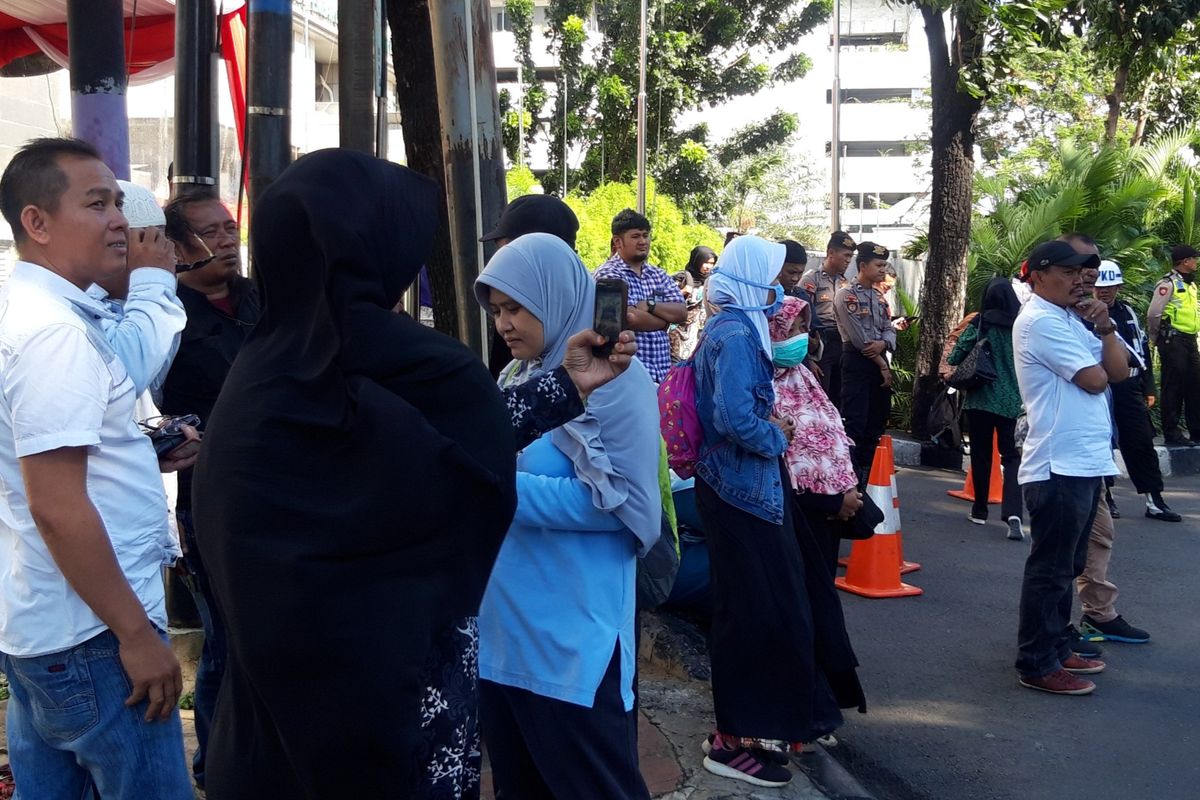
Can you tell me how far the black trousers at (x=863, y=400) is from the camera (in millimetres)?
8875

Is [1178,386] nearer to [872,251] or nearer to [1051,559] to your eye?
[872,251]

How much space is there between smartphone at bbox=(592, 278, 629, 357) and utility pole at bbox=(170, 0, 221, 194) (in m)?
3.52

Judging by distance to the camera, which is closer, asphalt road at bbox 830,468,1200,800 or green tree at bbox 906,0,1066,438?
asphalt road at bbox 830,468,1200,800

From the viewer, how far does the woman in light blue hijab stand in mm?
2768

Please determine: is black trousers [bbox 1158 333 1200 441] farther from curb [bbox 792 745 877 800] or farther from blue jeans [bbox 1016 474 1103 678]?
curb [bbox 792 745 877 800]

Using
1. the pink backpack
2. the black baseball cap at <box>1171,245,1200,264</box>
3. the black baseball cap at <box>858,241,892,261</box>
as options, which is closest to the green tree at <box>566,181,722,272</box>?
the black baseball cap at <box>1171,245,1200,264</box>

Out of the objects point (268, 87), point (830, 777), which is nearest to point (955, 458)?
point (830, 777)

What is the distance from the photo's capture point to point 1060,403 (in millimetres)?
5266

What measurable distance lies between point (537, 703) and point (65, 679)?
1.03 meters

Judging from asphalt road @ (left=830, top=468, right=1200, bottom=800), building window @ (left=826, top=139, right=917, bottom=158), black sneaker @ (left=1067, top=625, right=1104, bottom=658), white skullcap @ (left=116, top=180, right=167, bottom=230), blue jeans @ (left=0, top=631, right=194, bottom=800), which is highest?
building window @ (left=826, top=139, right=917, bottom=158)

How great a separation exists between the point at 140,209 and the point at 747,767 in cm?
274

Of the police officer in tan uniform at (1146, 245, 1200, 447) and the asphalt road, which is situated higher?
the police officer in tan uniform at (1146, 245, 1200, 447)

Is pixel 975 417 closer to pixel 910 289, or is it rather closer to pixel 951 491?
pixel 951 491

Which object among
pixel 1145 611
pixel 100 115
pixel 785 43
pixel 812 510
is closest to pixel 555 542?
pixel 812 510
